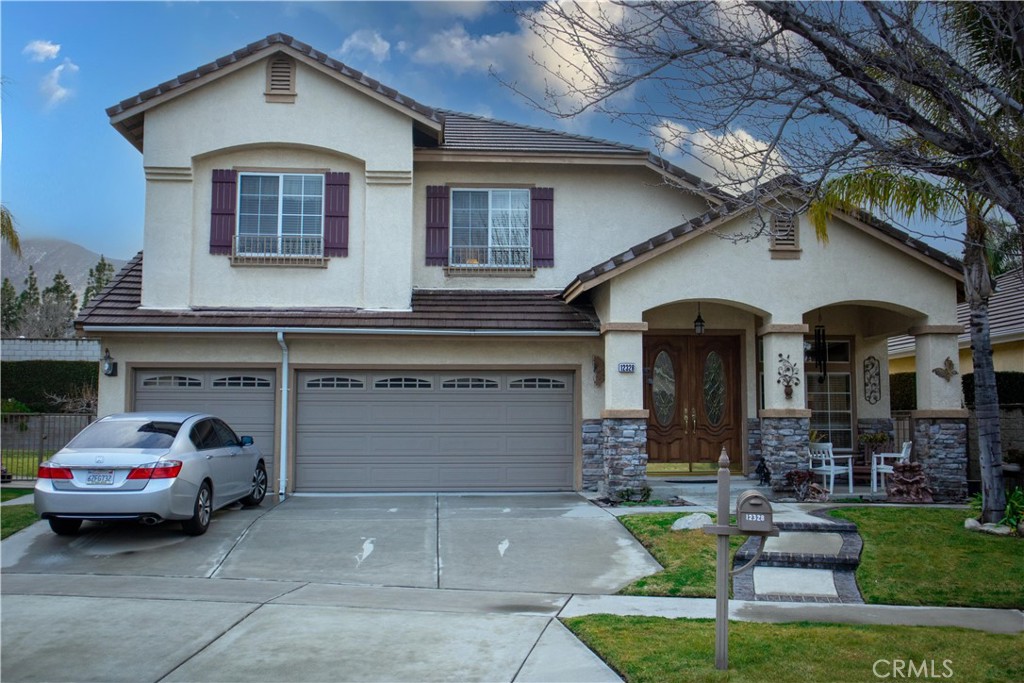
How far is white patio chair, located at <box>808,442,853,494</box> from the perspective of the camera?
46.8 feet

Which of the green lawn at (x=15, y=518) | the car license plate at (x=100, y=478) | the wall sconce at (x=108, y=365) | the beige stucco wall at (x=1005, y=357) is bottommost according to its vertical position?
the green lawn at (x=15, y=518)

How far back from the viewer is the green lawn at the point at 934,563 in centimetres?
893

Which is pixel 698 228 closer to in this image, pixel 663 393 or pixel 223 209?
pixel 663 393

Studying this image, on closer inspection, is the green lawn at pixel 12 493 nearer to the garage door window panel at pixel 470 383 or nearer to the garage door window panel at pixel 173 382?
the garage door window panel at pixel 173 382

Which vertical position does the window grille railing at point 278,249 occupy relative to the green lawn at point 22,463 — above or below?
above

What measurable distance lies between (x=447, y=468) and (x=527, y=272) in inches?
151

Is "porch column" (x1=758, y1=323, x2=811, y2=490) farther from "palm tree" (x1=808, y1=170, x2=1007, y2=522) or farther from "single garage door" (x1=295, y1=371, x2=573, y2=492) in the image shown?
"single garage door" (x1=295, y1=371, x2=573, y2=492)

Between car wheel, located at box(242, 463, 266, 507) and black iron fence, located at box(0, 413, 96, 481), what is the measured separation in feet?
13.6

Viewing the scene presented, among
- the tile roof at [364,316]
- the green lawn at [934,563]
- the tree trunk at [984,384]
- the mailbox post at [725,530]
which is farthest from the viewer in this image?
the tile roof at [364,316]

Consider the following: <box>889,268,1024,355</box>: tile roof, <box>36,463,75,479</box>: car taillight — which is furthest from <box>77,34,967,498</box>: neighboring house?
<box>889,268,1024,355</box>: tile roof

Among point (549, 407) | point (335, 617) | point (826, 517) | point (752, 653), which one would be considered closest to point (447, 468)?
point (549, 407)

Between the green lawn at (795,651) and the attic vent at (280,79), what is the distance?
11221mm

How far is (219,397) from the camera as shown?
1509 cm

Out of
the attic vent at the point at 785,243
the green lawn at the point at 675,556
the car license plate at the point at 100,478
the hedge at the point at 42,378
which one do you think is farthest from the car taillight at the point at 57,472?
the hedge at the point at 42,378
